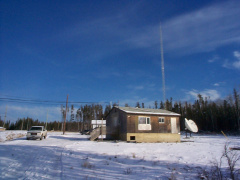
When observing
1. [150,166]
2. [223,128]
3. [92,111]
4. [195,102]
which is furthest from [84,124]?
[150,166]

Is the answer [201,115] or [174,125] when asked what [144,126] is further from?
[201,115]

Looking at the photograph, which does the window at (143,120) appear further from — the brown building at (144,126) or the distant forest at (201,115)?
the distant forest at (201,115)

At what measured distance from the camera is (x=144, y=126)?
81.8ft

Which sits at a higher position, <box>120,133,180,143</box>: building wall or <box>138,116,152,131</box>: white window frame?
<box>138,116,152,131</box>: white window frame

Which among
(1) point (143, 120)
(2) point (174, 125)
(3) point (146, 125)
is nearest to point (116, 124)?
(1) point (143, 120)

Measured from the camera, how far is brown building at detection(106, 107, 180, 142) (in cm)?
2422

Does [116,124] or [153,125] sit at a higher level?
[116,124]

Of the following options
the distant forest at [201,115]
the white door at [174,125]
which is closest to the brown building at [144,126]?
the white door at [174,125]

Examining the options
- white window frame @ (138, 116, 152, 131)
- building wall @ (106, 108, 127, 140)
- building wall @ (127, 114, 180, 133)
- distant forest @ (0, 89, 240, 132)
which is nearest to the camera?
building wall @ (127, 114, 180, 133)

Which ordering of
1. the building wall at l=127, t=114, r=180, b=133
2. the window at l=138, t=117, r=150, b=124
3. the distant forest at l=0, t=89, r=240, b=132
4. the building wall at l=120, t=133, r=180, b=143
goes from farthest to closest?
the distant forest at l=0, t=89, r=240, b=132 → the window at l=138, t=117, r=150, b=124 → the building wall at l=127, t=114, r=180, b=133 → the building wall at l=120, t=133, r=180, b=143

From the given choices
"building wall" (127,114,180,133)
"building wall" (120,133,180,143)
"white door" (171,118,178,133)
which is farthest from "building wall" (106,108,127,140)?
"white door" (171,118,178,133)

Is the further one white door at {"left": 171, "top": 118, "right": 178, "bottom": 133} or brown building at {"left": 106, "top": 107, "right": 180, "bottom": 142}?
white door at {"left": 171, "top": 118, "right": 178, "bottom": 133}

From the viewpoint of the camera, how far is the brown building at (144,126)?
24.2 m

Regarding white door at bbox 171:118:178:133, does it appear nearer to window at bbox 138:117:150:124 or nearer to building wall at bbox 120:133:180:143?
building wall at bbox 120:133:180:143
